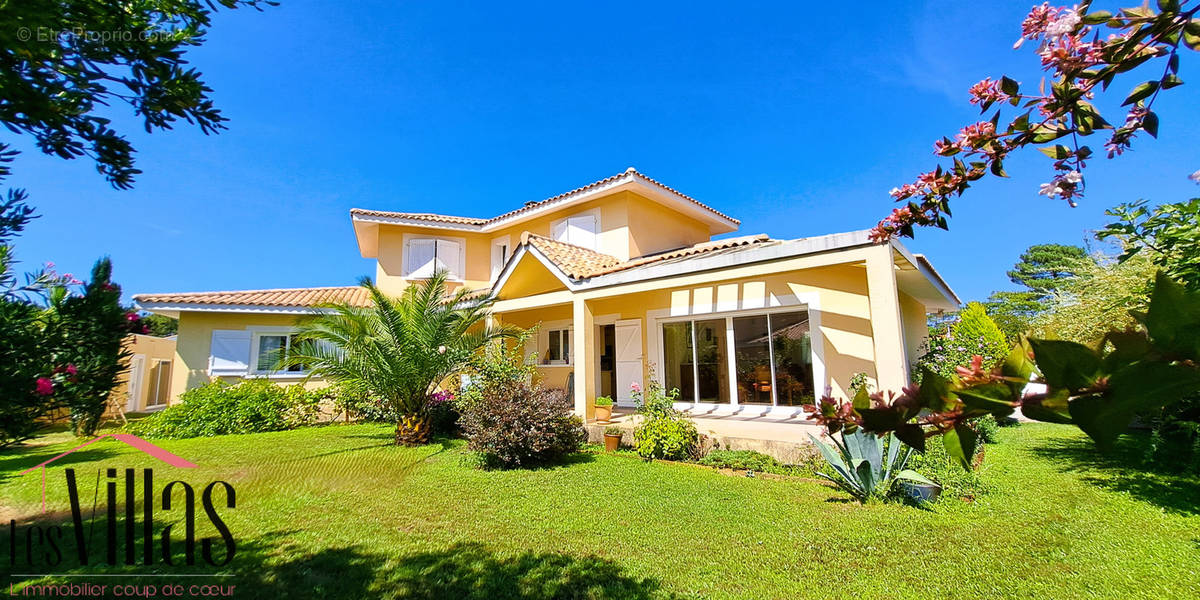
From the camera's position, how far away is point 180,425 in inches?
545

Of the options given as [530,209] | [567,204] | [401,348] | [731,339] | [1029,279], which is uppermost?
[1029,279]

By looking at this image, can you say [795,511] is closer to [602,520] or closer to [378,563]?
[602,520]

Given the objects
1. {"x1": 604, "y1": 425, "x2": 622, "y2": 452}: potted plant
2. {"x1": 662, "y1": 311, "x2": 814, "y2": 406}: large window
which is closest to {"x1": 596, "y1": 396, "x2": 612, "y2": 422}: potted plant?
{"x1": 604, "y1": 425, "x2": 622, "y2": 452}: potted plant

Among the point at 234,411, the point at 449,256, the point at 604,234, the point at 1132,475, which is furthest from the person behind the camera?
the point at 449,256

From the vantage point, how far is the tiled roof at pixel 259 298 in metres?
16.1

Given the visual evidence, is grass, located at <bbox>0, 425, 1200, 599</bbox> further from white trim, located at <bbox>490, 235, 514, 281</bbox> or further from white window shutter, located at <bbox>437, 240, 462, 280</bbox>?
white trim, located at <bbox>490, 235, 514, 281</bbox>

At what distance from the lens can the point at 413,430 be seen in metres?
11.6

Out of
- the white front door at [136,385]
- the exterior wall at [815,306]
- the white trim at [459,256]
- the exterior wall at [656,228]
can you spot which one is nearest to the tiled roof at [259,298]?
the white trim at [459,256]

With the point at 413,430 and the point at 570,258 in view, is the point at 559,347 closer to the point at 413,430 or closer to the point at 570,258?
the point at 570,258

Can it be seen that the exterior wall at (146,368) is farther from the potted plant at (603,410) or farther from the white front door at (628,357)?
the potted plant at (603,410)

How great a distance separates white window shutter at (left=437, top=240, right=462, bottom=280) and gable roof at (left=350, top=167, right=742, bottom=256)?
727 millimetres

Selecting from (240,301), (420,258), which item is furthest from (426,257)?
(240,301)

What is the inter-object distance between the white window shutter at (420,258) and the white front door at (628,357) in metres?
9.53

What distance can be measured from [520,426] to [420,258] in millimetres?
12628
